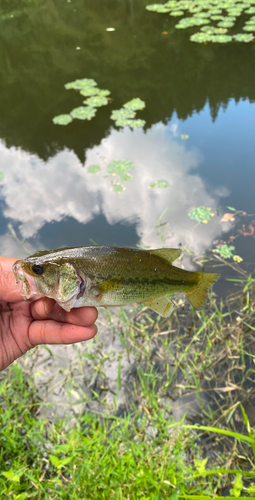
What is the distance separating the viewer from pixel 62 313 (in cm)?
221

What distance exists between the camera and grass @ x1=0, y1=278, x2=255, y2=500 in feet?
7.89

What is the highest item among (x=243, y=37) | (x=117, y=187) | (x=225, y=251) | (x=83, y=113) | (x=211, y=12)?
(x=211, y=12)

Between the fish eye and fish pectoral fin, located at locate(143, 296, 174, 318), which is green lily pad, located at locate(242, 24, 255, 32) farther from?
the fish eye

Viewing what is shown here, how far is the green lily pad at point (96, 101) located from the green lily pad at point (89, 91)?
30 centimetres

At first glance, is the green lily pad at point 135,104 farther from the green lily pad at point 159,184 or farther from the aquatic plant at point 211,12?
the aquatic plant at point 211,12

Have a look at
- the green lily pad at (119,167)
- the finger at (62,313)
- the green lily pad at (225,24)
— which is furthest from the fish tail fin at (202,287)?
the green lily pad at (225,24)

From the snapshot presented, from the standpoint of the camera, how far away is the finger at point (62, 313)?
203 centimetres

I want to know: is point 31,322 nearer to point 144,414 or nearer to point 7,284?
point 7,284

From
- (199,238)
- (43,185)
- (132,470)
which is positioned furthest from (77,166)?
(132,470)

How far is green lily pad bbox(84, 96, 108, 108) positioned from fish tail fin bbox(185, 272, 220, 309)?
748 centimetres

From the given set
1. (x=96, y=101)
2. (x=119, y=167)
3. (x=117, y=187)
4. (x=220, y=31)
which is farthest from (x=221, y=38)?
(x=117, y=187)

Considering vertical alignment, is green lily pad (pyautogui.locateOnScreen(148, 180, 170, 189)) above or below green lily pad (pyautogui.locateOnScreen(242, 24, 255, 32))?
below

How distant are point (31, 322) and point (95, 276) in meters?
0.86

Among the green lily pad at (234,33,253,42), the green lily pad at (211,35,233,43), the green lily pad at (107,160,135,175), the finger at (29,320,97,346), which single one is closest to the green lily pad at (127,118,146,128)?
the green lily pad at (107,160,135,175)
